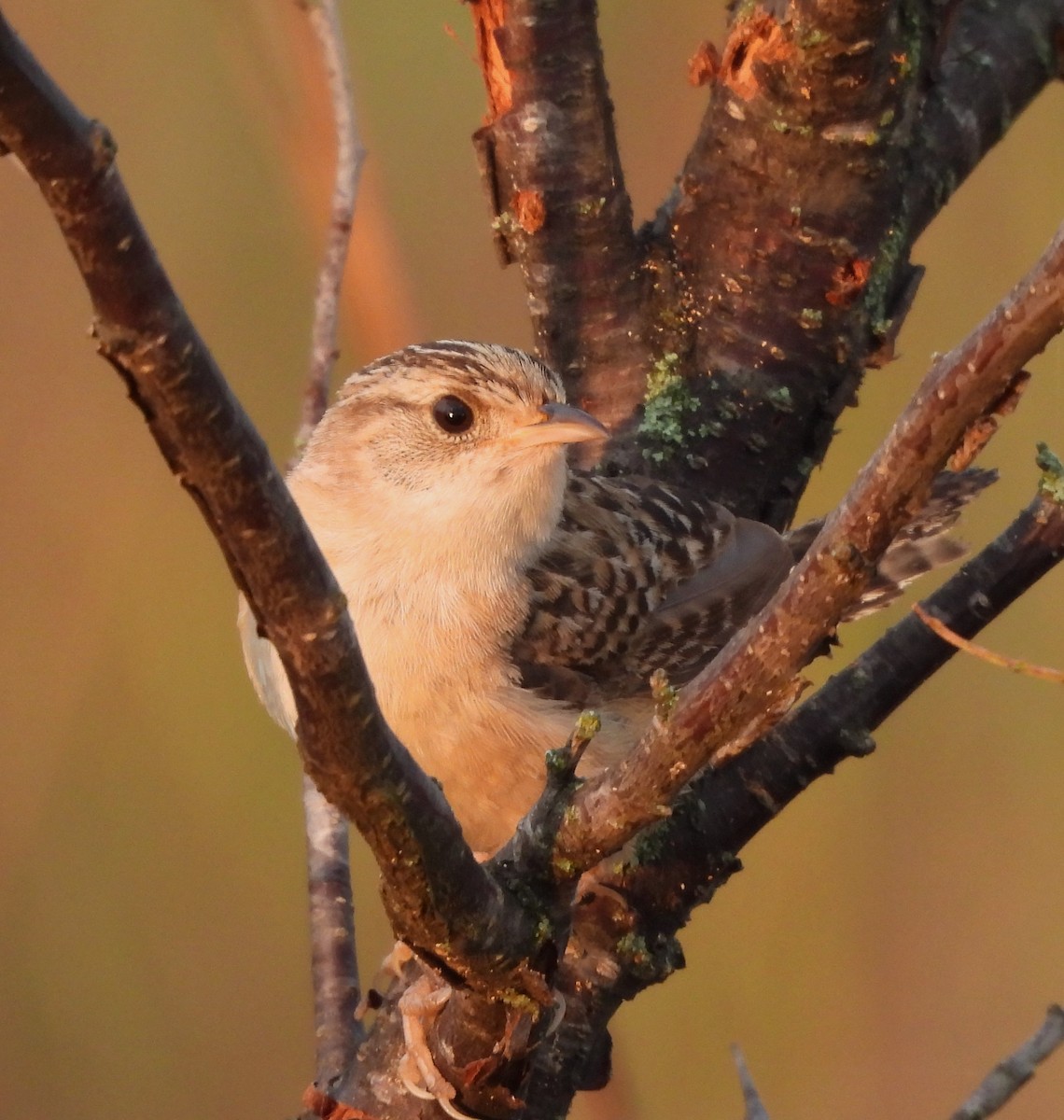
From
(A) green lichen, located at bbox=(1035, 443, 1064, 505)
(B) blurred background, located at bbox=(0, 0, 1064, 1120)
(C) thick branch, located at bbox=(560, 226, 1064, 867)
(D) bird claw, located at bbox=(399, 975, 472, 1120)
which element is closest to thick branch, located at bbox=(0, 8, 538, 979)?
(C) thick branch, located at bbox=(560, 226, 1064, 867)

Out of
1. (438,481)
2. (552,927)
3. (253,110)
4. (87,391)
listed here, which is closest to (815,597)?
(552,927)

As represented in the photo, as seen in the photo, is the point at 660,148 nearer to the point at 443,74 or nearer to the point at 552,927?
the point at 443,74

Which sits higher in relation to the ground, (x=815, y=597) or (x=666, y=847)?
(x=666, y=847)

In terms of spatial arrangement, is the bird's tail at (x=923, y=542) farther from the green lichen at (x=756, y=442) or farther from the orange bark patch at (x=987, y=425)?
the orange bark patch at (x=987, y=425)

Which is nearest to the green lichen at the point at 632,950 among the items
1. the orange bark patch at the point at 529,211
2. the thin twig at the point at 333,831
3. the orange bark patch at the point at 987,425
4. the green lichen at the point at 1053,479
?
the thin twig at the point at 333,831

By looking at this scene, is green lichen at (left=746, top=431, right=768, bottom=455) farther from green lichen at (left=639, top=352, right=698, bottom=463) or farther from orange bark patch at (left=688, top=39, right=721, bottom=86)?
orange bark patch at (left=688, top=39, right=721, bottom=86)

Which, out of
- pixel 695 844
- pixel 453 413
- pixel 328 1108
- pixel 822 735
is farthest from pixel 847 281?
pixel 328 1108

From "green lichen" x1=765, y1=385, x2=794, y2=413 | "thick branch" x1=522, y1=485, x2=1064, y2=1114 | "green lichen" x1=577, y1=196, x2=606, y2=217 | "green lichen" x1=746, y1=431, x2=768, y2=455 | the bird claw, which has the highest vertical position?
"green lichen" x1=577, y1=196, x2=606, y2=217

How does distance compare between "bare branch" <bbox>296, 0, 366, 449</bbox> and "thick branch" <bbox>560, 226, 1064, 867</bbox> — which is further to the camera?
"bare branch" <bbox>296, 0, 366, 449</bbox>
